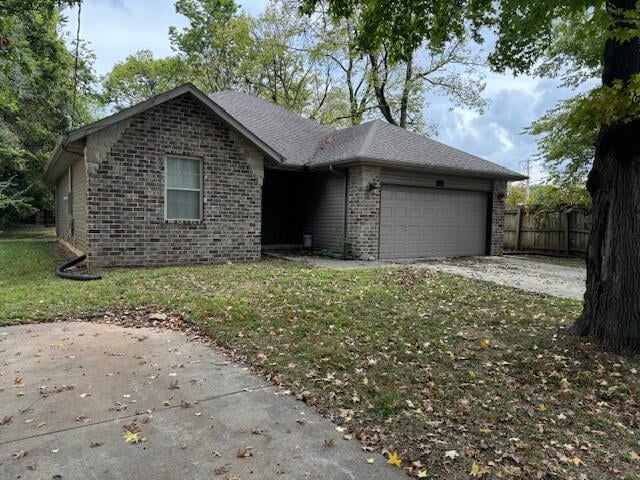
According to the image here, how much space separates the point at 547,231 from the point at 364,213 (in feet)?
28.3

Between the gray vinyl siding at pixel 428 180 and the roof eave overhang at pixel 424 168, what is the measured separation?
0.18 m

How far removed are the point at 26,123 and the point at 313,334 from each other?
22.0 m

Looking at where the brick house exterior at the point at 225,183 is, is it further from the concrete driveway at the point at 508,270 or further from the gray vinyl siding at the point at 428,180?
the concrete driveway at the point at 508,270

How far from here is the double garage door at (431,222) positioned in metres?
12.5

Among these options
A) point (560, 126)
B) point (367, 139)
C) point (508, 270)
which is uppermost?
point (560, 126)

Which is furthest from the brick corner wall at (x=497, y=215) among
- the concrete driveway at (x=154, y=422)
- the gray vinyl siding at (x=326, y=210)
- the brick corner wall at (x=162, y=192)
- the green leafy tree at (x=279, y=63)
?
the green leafy tree at (x=279, y=63)

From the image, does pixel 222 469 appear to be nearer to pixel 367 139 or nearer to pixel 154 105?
pixel 154 105

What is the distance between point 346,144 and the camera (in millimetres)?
13445

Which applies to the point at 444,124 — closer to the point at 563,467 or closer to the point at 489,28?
the point at 489,28

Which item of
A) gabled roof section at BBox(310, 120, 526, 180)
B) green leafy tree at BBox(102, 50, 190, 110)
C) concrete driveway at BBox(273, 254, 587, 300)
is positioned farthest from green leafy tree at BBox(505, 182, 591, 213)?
green leafy tree at BBox(102, 50, 190, 110)

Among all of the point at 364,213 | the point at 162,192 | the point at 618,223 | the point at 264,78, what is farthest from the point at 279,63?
the point at 618,223

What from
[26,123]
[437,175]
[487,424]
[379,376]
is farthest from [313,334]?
[26,123]

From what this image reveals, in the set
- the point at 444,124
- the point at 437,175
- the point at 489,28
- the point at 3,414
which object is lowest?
the point at 3,414

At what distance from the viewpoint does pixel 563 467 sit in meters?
2.70
